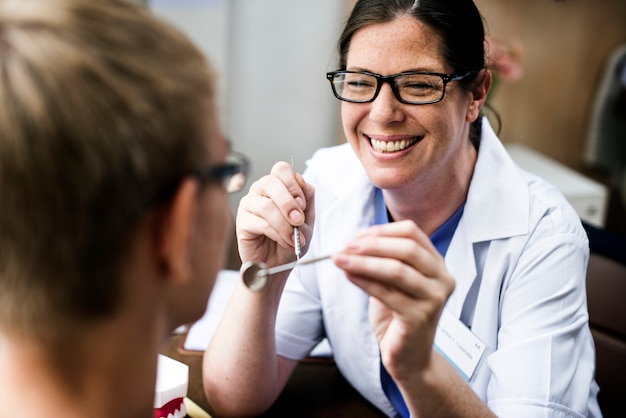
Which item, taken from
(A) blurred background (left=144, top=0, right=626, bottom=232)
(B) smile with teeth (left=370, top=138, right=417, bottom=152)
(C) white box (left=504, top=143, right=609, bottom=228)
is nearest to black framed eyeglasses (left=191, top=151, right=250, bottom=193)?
(B) smile with teeth (left=370, top=138, right=417, bottom=152)

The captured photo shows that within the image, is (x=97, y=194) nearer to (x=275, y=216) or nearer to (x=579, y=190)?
(x=275, y=216)

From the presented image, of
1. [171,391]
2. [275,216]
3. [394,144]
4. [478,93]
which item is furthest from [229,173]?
[478,93]

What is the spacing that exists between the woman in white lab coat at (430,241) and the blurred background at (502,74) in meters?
1.50

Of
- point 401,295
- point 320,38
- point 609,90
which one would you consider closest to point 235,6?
point 320,38

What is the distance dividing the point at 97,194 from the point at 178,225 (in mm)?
97

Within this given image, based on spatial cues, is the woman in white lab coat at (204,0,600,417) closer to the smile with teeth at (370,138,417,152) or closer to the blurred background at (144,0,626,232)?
the smile with teeth at (370,138,417,152)

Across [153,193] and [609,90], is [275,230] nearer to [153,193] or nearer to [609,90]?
[153,193]

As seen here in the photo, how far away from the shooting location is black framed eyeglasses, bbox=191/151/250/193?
80 centimetres

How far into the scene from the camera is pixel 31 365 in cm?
80

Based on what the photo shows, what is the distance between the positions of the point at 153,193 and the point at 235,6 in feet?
8.35

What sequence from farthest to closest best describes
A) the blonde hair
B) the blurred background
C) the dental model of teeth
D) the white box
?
the blurred background → the white box → the dental model of teeth → the blonde hair

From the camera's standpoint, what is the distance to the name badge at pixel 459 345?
1.40 meters

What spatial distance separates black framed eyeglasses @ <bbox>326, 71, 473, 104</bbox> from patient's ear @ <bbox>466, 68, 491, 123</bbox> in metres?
0.06

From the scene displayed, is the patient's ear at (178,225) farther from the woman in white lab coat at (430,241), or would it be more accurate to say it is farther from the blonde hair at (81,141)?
the woman in white lab coat at (430,241)
